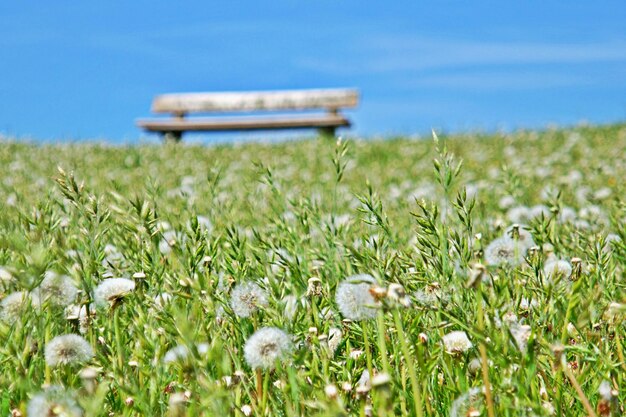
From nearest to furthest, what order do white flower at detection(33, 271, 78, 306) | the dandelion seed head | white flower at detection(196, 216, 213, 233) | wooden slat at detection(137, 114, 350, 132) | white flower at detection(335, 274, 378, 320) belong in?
the dandelion seed head, white flower at detection(335, 274, 378, 320), white flower at detection(33, 271, 78, 306), white flower at detection(196, 216, 213, 233), wooden slat at detection(137, 114, 350, 132)

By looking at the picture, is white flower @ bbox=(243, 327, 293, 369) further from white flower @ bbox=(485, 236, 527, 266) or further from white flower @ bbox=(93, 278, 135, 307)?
white flower @ bbox=(485, 236, 527, 266)

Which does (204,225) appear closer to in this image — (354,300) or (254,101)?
(354,300)

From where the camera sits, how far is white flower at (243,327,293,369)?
1900 mm

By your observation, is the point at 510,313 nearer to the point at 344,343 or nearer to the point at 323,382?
the point at 344,343

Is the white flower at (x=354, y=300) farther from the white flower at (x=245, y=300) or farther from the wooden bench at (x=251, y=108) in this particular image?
the wooden bench at (x=251, y=108)

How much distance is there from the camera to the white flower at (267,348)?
A: 74.8 inches

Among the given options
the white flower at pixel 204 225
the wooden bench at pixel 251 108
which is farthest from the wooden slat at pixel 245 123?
the white flower at pixel 204 225

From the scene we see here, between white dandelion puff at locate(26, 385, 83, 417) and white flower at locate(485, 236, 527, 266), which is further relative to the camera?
white flower at locate(485, 236, 527, 266)

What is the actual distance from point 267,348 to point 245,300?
35 centimetres

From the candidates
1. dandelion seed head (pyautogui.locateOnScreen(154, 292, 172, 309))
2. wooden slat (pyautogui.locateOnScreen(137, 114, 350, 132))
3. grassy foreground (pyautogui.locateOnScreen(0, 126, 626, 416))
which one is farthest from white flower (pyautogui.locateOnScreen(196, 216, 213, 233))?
wooden slat (pyautogui.locateOnScreen(137, 114, 350, 132))

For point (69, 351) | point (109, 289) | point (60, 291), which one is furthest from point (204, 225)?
point (69, 351)

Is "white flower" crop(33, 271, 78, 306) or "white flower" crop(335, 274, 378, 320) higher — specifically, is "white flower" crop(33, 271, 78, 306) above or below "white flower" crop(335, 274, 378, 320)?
above

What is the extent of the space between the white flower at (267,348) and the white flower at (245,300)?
0.30 metres

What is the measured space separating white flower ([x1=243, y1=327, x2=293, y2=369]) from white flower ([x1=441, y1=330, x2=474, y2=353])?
48 cm
